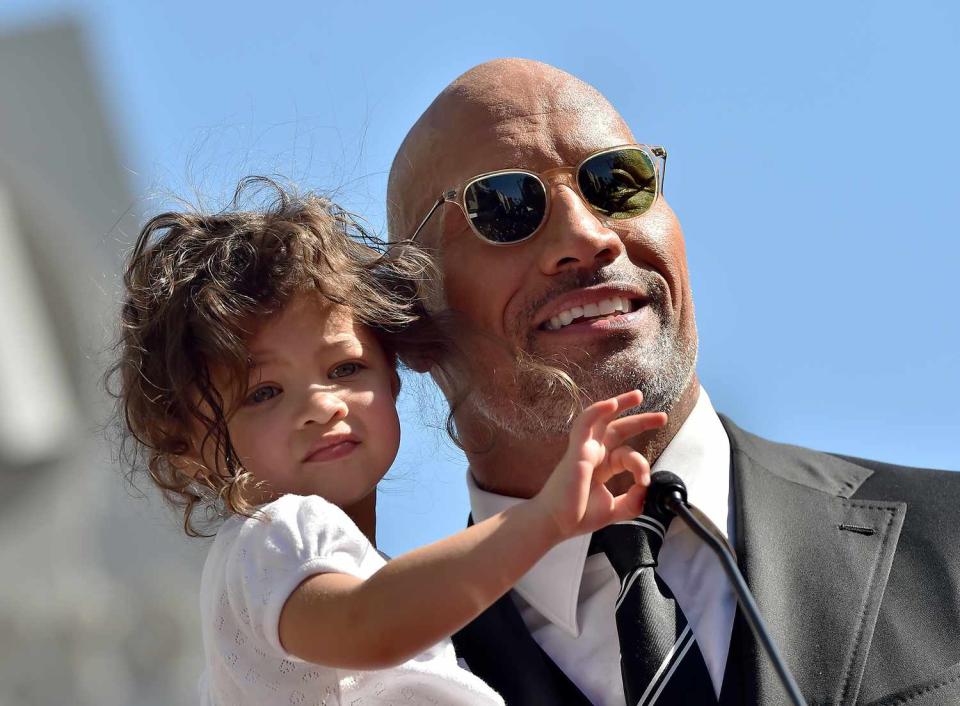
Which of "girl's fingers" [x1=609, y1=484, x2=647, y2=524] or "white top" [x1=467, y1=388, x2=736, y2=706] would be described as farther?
"white top" [x1=467, y1=388, x2=736, y2=706]

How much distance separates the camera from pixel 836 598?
2.87m

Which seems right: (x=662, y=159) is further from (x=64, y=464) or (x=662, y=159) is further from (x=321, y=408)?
(x=64, y=464)

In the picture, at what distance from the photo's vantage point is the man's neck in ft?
11.2

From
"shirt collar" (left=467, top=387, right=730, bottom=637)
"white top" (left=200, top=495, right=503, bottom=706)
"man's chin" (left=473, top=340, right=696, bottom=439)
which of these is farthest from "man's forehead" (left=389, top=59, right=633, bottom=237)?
"white top" (left=200, top=495, right=503, bottom=706)

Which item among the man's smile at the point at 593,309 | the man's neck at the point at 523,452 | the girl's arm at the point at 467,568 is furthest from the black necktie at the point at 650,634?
the girl's arm at the point at 467,568

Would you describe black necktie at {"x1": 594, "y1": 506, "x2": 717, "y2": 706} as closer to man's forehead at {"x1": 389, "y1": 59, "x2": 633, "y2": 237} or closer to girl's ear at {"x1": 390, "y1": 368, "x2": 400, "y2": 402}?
girl's ear at {"x1": 390, "y1": 368, "x2": 400, "y2": 402}

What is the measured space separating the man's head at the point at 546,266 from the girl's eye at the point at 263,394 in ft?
2.86

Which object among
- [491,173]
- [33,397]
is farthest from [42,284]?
[491,173]

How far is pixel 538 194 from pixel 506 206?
82 mm

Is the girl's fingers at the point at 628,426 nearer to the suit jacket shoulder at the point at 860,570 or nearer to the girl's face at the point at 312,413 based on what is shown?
the girl's face at the point at 312,413

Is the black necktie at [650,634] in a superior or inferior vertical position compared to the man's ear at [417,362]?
inferior

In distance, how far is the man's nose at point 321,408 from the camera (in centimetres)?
255

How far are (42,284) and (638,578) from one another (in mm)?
12013

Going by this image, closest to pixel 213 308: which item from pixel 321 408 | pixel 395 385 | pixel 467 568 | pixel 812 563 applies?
pixel 321 408
